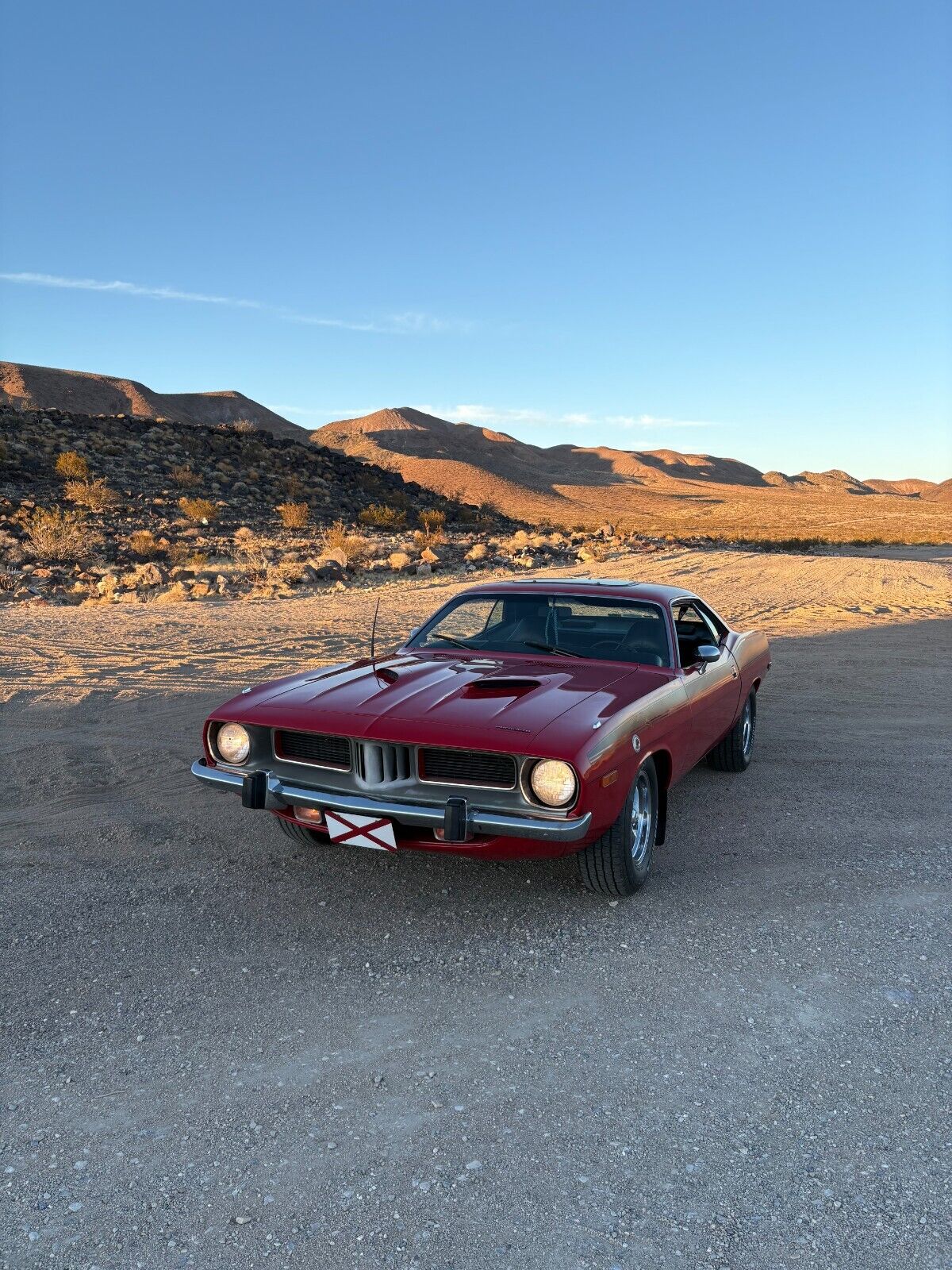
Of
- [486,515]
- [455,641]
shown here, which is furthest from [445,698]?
[486,515]

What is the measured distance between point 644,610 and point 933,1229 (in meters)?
3.54

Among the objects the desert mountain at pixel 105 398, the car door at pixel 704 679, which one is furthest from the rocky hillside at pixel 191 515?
the desert mountain at pixel 105 398

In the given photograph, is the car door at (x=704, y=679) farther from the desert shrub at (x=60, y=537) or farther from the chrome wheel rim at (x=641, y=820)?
the desert shrub at (x=60, y=537)

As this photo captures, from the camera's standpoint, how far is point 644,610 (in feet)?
18.0

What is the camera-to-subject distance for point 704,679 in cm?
530

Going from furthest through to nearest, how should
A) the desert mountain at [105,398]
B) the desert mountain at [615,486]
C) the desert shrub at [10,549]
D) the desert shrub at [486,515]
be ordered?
the desert mountain at [105,398], the desert mountain at [615,486], the desert shrub at [486,515], the desert shrub at [10,549]

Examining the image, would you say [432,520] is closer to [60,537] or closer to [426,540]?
[426,540]

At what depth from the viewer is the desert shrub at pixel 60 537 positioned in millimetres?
20688

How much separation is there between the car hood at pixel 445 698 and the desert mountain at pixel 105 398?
241 ft

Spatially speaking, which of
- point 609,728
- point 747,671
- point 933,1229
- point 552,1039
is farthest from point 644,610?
point 933,1229

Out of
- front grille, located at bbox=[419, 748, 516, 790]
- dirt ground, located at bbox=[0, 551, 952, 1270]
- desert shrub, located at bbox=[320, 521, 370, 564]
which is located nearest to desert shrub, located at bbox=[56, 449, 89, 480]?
desert shrub, located at bbox=[320, 521, 370, 564]

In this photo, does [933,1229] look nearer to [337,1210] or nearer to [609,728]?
[337,1210]

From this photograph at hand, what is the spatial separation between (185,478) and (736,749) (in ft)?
92.1

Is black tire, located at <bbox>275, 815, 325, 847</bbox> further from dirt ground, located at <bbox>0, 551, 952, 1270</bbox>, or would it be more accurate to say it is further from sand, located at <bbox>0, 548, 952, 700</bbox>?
sand, located at <bbox>0, 548, 952, 700</bbox>
